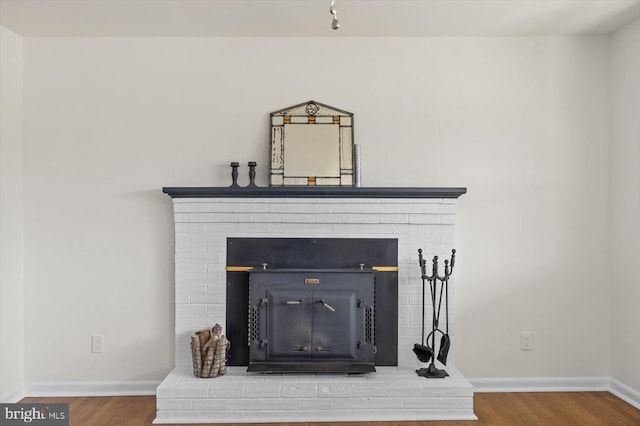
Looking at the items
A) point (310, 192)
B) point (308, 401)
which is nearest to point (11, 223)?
point (310, 192)

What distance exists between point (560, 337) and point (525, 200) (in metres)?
0.98

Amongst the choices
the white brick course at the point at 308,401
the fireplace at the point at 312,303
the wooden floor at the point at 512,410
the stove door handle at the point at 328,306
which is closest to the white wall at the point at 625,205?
the wooden floor at the point at 512,410

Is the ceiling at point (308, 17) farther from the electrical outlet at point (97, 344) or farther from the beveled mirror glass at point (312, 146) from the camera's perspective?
the electrical outlet at point (97, 344)

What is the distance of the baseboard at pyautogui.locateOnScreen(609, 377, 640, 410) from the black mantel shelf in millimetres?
1662

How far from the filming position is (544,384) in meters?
3.89

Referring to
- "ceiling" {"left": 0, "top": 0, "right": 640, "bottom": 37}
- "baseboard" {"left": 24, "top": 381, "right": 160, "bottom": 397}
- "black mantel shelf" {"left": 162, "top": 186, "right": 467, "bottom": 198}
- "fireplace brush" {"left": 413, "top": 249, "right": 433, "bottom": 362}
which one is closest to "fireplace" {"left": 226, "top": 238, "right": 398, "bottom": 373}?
"fireplace brush" {"left": 413, "top": 249, "right": 433, "bottom": 362}

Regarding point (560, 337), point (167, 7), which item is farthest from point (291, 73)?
point (560, 337)

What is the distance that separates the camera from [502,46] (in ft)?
12.9

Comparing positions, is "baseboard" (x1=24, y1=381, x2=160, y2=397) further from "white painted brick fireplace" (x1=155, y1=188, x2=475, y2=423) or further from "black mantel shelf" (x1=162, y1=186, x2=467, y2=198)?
"black mantel shelf" (x1=162, y1=186, x2=467, y2=198)

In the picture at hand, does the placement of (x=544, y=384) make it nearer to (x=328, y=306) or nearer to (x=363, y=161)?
(x=328, y=306)

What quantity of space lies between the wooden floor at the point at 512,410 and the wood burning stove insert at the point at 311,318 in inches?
18.0

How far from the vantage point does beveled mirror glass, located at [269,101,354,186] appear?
3.84 m

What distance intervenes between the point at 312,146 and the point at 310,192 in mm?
343

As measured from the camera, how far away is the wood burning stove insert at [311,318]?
3.63 metres
